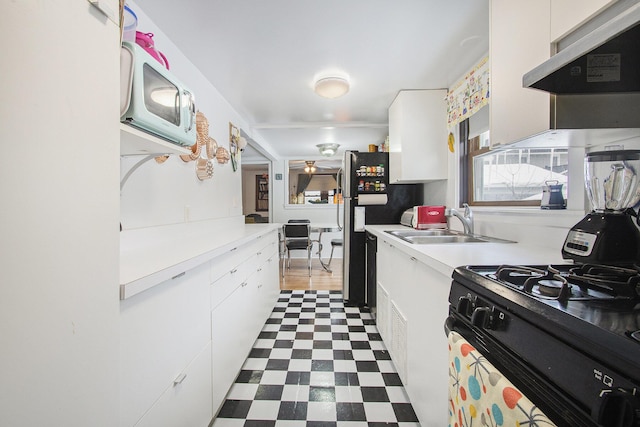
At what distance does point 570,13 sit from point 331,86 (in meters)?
1.65

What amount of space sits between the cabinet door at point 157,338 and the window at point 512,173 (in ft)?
5.87

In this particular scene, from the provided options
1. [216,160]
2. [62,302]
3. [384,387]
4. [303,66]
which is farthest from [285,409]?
[303,66]

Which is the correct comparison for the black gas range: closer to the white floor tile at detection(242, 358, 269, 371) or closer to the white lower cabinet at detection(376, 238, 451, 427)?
the white lower cabinet at detection(376, 238, 451, 427)

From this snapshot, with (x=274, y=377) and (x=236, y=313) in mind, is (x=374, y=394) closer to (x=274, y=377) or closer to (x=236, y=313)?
(x=274, y=377)

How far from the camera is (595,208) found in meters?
0.82

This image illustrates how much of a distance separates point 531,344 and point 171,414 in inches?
42.2

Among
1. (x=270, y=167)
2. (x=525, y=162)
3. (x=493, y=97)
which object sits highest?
(x=270, y=167)

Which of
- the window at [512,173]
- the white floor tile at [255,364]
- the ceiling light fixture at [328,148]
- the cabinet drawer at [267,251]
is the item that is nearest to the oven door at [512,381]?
the window at [512,173]

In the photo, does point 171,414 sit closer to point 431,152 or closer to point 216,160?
point 216,160

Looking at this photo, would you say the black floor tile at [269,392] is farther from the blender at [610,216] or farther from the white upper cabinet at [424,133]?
the white upper cabinet at [424,133]

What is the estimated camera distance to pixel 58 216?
52 centimetres

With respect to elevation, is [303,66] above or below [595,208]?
above

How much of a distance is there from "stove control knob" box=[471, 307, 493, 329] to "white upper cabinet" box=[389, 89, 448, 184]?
2048 mm

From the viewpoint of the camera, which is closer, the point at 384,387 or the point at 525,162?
the point at 384,387
